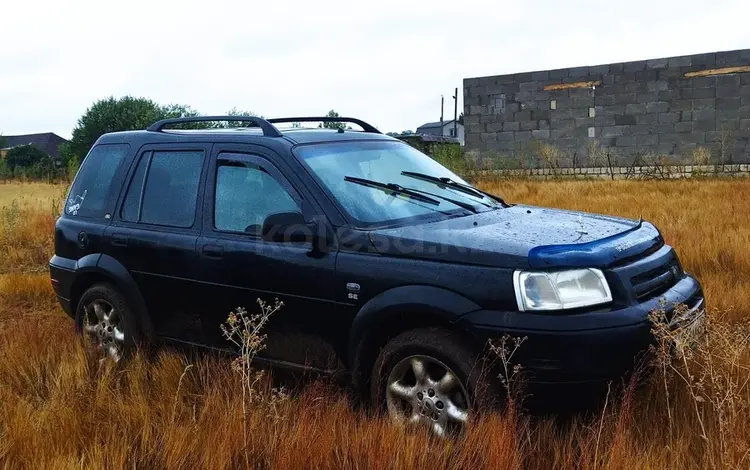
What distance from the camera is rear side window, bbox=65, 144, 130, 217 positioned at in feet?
16.8

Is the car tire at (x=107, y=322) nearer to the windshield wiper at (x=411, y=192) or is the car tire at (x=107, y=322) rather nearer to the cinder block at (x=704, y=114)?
the windshield wiper at (x=411, y=192)

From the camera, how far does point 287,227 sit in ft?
12.3

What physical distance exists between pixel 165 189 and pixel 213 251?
81 cm

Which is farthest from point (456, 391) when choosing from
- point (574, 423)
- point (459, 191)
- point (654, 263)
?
point (459, 191)

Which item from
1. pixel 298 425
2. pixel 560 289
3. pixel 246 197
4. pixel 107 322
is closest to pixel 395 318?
pixel 298 425

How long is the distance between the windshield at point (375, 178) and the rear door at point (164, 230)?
0.89 meters

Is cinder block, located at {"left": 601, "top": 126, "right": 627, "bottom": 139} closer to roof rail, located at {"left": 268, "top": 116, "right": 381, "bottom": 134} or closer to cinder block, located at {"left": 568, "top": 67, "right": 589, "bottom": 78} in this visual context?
cinder block, located at {"left": 568, "top": 67, "right": 589, "bottom": 78}

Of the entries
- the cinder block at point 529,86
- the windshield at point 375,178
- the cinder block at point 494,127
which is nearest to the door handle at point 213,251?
the windshield at point 375,178

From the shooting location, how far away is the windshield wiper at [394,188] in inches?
161

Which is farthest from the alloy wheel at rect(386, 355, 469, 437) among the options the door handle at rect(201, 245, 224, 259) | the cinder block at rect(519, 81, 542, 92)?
the cinder block at rect(519, 81, 542, 92)

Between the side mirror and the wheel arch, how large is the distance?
0.55m

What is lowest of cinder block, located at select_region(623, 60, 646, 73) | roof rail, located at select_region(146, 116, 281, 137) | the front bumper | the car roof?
the front bumper

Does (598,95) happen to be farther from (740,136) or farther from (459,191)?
(459,191)

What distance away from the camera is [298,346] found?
3.84 meters
